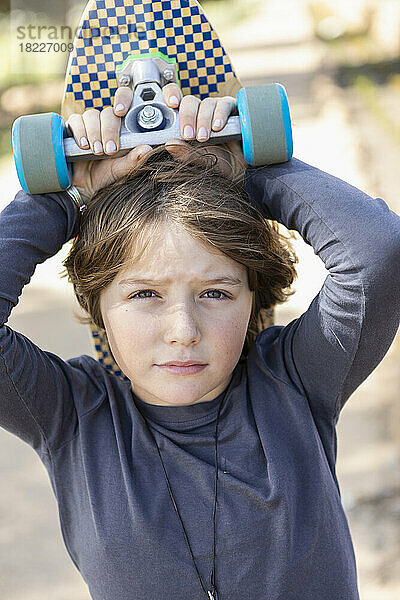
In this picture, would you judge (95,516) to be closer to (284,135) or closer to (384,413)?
(284,135)

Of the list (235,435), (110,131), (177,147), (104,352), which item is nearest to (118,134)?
(110,131)

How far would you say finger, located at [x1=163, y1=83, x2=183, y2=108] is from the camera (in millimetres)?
1626

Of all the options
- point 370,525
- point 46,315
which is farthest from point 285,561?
point 46,315

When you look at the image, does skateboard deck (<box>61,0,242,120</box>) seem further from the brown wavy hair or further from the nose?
the nose

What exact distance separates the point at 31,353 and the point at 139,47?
2.41 ft

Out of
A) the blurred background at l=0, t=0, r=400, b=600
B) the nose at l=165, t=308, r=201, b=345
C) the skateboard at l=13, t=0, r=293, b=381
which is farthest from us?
the blurred background at l=0, t=0, r=400, b=600

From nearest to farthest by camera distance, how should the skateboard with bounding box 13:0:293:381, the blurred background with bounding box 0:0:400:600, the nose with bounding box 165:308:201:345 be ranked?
the nose with bounding box 165:308:201:345, the skateboard with bounding box 13:0:293:381, the blurred background with bounding box 0:0:400:600

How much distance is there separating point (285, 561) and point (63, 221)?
0.81m

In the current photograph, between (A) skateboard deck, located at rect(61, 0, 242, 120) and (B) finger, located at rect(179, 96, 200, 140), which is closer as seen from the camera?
(B) finger, located at rect(179, 96, 200, 140)

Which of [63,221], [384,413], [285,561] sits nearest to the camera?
[285,561]

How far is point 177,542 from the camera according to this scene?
60.8 inches

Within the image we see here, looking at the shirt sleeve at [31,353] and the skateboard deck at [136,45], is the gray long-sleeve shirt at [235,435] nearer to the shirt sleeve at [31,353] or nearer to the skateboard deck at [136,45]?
the shirt sleeve at [31,353]

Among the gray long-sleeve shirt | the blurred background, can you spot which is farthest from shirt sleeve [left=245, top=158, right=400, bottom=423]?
the blurred background

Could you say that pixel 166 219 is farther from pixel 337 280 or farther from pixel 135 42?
pixel 135 42
